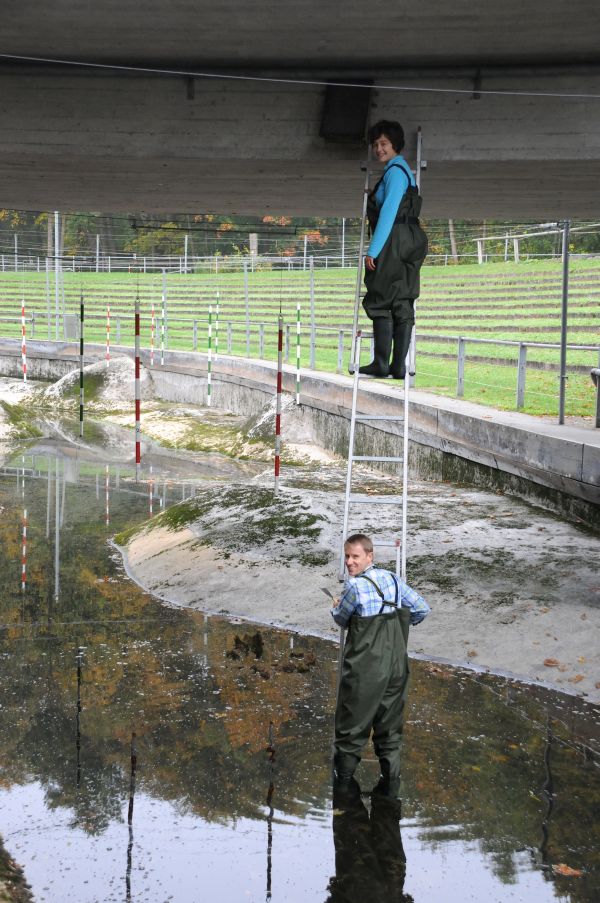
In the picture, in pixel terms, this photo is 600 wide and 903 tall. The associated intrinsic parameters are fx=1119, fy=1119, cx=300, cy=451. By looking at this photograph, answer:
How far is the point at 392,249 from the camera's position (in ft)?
22.8

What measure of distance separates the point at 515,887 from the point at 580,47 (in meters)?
5.40

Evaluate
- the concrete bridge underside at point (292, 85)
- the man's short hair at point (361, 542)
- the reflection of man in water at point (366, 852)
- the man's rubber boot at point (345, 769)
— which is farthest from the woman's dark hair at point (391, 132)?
the reflection of man in water at point (366, 852)

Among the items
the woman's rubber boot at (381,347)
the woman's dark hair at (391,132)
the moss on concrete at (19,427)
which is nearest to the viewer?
the woman's dark hair at (391,132)

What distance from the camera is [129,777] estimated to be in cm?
561

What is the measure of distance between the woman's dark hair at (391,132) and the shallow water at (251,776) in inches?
133

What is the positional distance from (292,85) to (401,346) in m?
2.22

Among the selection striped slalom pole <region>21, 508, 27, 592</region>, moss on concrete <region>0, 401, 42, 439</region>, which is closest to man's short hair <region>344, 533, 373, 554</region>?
striped slalom pole <region>21, 508, 27, 592</region>

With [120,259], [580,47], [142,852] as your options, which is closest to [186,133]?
[580,47]

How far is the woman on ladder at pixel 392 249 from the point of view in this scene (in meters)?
6.88

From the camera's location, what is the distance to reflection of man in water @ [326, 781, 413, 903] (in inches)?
181

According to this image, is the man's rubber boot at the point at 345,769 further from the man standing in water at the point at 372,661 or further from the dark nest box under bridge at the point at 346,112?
the dark nest box under bridge at the point at 346,112

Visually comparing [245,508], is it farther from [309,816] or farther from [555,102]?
[309,816]

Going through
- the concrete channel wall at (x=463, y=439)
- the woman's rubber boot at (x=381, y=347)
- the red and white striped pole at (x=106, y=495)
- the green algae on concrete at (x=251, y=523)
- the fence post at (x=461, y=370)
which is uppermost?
the woman's rubber boot at (x=381, y=347)

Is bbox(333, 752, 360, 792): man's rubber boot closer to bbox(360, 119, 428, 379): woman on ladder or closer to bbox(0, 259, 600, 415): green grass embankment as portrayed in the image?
bbox(360, 119, 428, 379): woman on ladder
